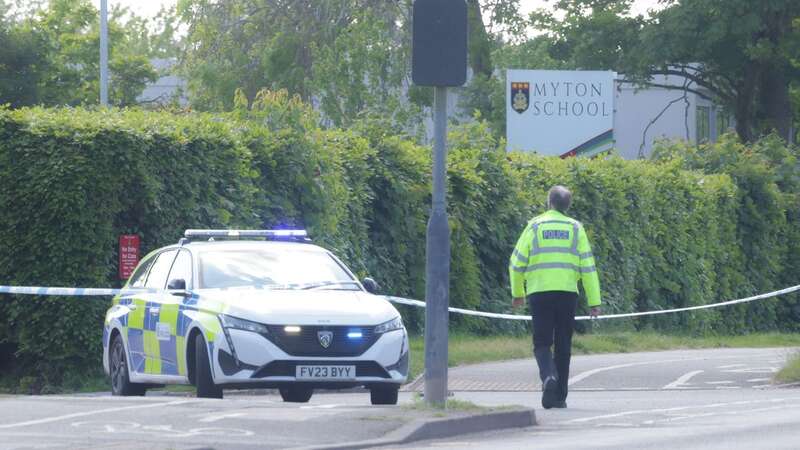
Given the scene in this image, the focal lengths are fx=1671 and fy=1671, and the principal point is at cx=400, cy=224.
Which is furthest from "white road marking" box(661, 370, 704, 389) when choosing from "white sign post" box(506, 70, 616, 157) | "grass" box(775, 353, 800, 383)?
"white sign post" box(506, 70, 616, 157)

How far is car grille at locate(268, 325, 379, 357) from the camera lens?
13078 mm

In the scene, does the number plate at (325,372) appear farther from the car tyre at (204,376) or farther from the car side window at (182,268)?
the car side window at (182,268)

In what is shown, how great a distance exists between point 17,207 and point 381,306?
5095mm

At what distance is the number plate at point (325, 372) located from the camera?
1307cm

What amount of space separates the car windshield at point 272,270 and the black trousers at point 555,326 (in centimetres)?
164

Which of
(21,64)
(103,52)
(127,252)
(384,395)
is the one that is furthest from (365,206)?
(21,64)

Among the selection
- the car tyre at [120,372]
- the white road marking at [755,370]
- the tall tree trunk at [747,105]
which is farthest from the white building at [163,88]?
the car tyre at [120,372]

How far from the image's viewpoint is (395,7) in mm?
42625

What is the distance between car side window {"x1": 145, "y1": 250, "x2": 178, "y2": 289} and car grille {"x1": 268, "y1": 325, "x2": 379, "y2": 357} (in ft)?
6.52

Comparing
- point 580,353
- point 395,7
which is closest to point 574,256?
point 580,353

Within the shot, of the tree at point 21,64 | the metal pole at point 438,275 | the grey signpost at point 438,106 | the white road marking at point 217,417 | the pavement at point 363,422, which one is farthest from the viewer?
the tree at point 21,64

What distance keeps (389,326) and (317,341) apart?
706 millimetres

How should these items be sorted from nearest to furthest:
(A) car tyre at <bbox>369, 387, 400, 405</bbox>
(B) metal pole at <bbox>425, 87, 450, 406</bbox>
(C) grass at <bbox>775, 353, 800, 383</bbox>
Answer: (B) metal pole at <bbox>425, 87, 450, 406</bbox>, (A) car tyre at <bbox>369, 387, 400, 405</bbox>, (C) grass at <bbox>775, 353, 800, 383</bbox>

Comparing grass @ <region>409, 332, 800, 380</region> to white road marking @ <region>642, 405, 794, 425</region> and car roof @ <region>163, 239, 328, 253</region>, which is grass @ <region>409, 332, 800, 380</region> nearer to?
car roof @ <region>163, 239, 328, 253</region>
